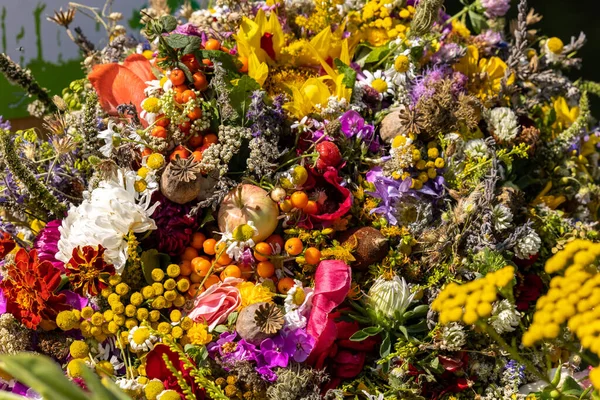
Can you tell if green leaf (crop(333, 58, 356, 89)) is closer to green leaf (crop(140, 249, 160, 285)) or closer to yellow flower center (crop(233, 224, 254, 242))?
yellow flower center (crop(233, 224, 254, 242))

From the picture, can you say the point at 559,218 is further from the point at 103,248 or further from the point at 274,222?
the point at 103,248

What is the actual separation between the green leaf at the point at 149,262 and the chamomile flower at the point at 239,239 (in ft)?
0.43

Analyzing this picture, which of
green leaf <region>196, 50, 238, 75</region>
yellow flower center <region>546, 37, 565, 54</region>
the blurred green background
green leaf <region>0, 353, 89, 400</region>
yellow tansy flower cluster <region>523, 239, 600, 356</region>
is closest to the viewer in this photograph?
green leaf <region>0, 353, 89, 400</region>

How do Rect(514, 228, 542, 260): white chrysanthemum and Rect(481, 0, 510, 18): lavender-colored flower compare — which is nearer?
Rect(514, 228, 542, 260): white chrysanthemum

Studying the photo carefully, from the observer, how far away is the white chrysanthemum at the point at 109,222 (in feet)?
3.47

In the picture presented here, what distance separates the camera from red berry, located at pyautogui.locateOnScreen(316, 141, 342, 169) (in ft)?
3.82

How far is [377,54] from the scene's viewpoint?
1390 millimetres

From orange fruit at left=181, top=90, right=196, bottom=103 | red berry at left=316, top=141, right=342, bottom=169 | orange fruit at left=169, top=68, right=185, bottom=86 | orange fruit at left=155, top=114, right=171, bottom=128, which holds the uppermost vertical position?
orange fruit at left=169, top=68, right=185, bottom=86

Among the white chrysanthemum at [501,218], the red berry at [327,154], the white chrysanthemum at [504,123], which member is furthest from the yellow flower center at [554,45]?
the red berry at [327,154]

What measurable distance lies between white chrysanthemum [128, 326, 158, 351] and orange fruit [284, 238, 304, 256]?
0.29m

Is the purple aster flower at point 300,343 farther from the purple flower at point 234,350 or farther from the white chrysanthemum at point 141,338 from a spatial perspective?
the white chrysanthemum at point 141,338

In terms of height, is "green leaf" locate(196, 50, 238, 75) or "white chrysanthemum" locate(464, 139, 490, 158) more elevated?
"green leaf" locate(196, 50, 238, 75)

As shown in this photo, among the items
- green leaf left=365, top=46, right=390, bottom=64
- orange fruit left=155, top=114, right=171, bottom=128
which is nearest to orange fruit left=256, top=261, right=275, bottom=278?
orange fruit left=155, top=114, right=171, bottom=128

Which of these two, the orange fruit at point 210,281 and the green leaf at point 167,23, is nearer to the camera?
the orange fruit at point 210,281
